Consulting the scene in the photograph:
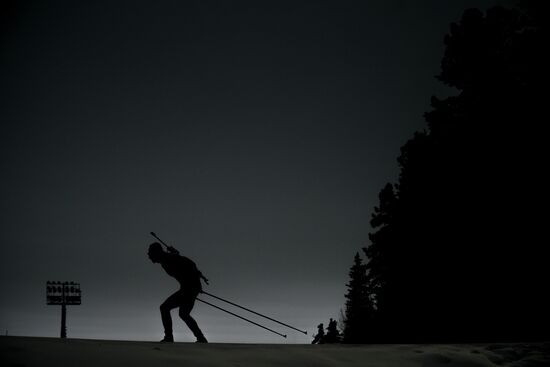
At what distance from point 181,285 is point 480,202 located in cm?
1249

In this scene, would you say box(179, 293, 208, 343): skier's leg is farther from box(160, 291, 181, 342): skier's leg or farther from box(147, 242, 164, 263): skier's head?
box(147, 242, 164, 263): skier's head

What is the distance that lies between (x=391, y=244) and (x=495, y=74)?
881 cm

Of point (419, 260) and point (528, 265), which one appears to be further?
point (419, 260)

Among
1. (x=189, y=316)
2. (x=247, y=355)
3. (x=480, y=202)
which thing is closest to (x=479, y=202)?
(x=480, y=202)

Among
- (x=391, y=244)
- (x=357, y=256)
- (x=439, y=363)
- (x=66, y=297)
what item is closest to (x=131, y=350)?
(x=439, y=363)

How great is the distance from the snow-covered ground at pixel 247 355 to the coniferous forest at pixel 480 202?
8.87 m

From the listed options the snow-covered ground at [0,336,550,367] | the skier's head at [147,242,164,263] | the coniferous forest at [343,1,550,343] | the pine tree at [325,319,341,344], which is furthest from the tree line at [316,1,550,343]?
the pine tree at [325,319,341,344]

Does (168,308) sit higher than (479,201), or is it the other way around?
(479,201)

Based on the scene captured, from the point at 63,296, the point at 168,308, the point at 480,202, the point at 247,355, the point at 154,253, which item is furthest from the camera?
the point at 63,296

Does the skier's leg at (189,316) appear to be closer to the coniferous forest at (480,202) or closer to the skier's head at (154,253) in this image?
the skier's head at (154,253)

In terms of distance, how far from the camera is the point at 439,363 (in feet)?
15.8

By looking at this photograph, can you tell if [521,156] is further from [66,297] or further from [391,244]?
[66,297]

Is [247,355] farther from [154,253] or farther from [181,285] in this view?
[154,253]

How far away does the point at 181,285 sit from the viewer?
733 cm
